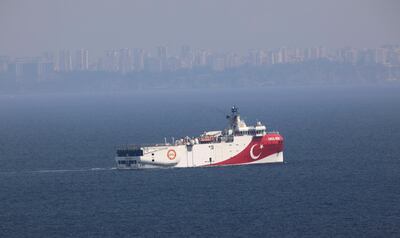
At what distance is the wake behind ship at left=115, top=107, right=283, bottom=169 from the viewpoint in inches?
4254

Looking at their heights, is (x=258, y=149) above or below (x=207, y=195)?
above

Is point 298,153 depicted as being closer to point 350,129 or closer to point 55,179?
point 55,179

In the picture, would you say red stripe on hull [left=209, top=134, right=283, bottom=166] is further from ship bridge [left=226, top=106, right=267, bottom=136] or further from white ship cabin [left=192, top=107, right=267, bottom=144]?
white ship cabin [left=192, top=107, right=267, bottom=144]

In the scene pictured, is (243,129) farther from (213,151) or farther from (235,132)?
(213,151)

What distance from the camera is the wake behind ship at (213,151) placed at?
4254 inches

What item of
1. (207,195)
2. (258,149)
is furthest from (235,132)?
(207,195)

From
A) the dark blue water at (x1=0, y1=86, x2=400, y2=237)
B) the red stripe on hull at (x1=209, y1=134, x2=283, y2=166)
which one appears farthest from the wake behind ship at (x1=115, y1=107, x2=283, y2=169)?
the dark blue water at (x1=0, y1=86, x2=400, y2=237)

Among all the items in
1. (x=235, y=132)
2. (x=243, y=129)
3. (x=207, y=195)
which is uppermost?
(x=243, y=129)

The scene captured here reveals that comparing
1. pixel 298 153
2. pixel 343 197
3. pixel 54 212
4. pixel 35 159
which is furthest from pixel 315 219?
pixel 35 159

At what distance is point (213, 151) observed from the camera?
360 ft

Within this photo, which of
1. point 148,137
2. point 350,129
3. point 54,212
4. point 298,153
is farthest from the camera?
point 350,129

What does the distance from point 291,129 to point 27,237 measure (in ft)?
328

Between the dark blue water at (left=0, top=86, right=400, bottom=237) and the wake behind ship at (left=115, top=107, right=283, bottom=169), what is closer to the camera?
the dark blue water at (left=0, top=86, right=400, bottom=237)

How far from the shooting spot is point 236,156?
363 feet
